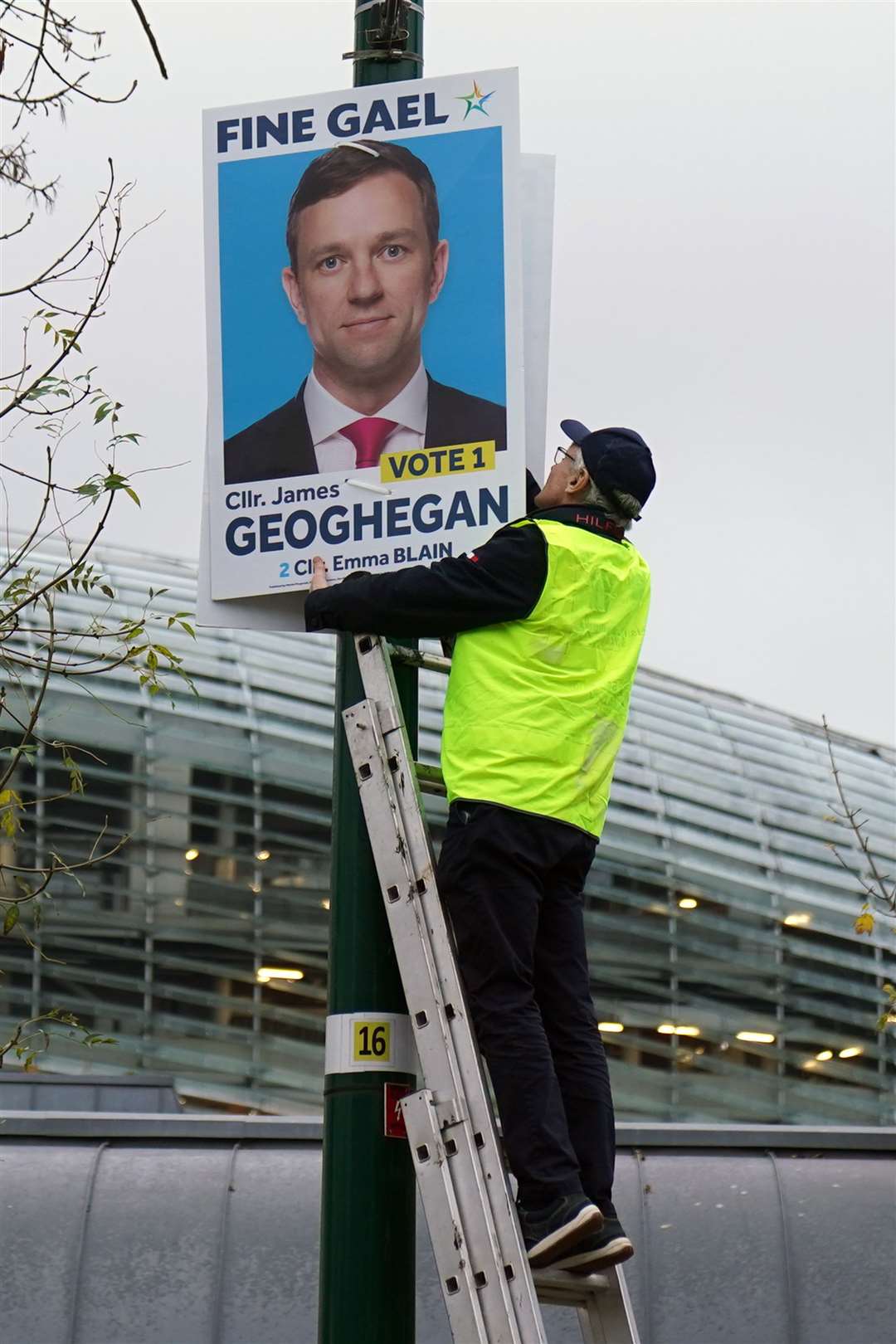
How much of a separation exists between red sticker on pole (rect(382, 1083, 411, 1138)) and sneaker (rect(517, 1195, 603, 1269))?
58 centimetres

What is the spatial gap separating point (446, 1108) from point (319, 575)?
162cm

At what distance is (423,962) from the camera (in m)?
4.80

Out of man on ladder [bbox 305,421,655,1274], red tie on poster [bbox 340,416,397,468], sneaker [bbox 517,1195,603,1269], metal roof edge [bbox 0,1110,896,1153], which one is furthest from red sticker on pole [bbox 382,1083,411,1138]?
metal roof edge [bbox 0,1110,896,1153]

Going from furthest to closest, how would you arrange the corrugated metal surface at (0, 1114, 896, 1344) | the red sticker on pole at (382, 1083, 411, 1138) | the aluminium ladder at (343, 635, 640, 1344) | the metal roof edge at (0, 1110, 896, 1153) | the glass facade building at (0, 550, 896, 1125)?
the glass facade building at (0, 550, 896, 1125), the metal roof edge at (0, 1110, 896, 1153), the corrugated metal surface at (0, 1114, 896, 1344), the red sticker on pole at (382, 1083, 411, 1138), the aluminium ladder at (343, 635, 640, 1344)

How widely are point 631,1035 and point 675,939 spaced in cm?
147

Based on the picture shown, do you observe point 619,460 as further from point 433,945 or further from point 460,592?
point 433,945

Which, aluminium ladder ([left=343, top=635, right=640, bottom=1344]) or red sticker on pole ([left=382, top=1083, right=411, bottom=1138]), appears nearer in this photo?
aluminium ladder ([left=343, top=635, right=640, bottom=1344])

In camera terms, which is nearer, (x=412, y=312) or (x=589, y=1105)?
(x=589, y=1105)

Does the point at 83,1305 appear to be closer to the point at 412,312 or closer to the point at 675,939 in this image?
the point at 412,312

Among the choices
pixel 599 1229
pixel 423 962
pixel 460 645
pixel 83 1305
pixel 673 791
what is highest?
pixel 673 791

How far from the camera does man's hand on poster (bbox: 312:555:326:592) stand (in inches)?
218

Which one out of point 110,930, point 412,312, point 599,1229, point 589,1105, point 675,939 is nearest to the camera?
point 599,1229

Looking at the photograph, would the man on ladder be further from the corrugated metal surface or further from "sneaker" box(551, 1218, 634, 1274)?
the corrugated metal surface

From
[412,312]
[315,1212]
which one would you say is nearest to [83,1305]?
[315,1212]
